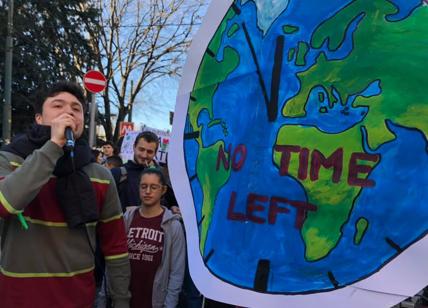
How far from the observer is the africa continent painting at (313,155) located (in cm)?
113

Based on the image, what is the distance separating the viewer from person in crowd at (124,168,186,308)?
2506mm

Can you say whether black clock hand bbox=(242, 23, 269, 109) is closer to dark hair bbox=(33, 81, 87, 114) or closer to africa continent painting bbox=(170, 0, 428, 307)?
africa continent painting bbox=(170, 0, 428, 307)

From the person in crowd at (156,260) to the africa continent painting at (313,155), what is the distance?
1045 millimetres

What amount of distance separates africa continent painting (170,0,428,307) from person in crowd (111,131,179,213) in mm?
1723

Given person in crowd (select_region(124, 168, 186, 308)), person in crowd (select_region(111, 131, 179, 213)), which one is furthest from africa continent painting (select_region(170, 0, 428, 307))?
person in crowd (select_region(111, 131, 179, 213))

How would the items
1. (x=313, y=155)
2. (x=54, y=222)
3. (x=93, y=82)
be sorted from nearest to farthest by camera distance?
(x=313, y=155)
(x=54, y=222)
(x=93, y=82)

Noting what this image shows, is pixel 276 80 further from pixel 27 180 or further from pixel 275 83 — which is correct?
pixel 27 180

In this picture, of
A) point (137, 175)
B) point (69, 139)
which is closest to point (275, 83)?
point (69, 139)

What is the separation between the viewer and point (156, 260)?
100 inches

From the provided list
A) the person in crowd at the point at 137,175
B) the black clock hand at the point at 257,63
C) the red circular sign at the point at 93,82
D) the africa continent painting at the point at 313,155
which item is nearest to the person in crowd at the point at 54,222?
the africa continent painting at the point at 313,155

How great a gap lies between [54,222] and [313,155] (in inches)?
38.0

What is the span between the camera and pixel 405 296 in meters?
1.07

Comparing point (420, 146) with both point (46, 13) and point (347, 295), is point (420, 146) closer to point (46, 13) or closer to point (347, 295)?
point (347, 295)

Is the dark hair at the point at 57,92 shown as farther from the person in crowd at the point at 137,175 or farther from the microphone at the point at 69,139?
the person in crowd at the point at 137,175
